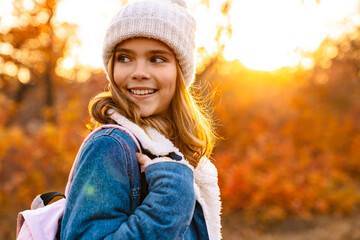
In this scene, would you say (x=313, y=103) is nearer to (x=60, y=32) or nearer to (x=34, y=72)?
(x=60, y=32)

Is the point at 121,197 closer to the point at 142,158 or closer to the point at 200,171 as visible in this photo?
the point at 142,158

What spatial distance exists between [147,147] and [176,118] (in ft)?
1.56

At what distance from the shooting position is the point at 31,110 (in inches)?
831

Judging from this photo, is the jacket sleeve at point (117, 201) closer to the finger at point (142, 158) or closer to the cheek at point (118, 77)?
the finger at point (142, 158)

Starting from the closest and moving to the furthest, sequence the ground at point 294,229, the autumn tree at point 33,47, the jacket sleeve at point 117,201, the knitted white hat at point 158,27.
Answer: the jacket sleeve at point 117,201 → the knitted white hat at point 158,27 → the ground at point 294,229 → the autumn tree at point 33,47

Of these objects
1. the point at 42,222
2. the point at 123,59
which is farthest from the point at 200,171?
the point at 42,222

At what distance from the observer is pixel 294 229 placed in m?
7.02

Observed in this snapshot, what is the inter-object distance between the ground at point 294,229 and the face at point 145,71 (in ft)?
17.9

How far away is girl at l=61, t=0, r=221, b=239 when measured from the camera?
4.33 feet

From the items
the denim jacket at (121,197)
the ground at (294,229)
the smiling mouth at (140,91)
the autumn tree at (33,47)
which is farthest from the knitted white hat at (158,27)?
the autumn tree at (33,47)

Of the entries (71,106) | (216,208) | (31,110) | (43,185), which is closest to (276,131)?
(71,106)

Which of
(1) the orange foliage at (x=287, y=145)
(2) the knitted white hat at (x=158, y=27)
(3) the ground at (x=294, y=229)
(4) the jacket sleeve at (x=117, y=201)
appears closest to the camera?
(4) the jacket sleeve at (x=117, y=201)

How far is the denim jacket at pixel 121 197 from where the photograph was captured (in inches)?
51.2

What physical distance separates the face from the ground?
5453 millimetres
